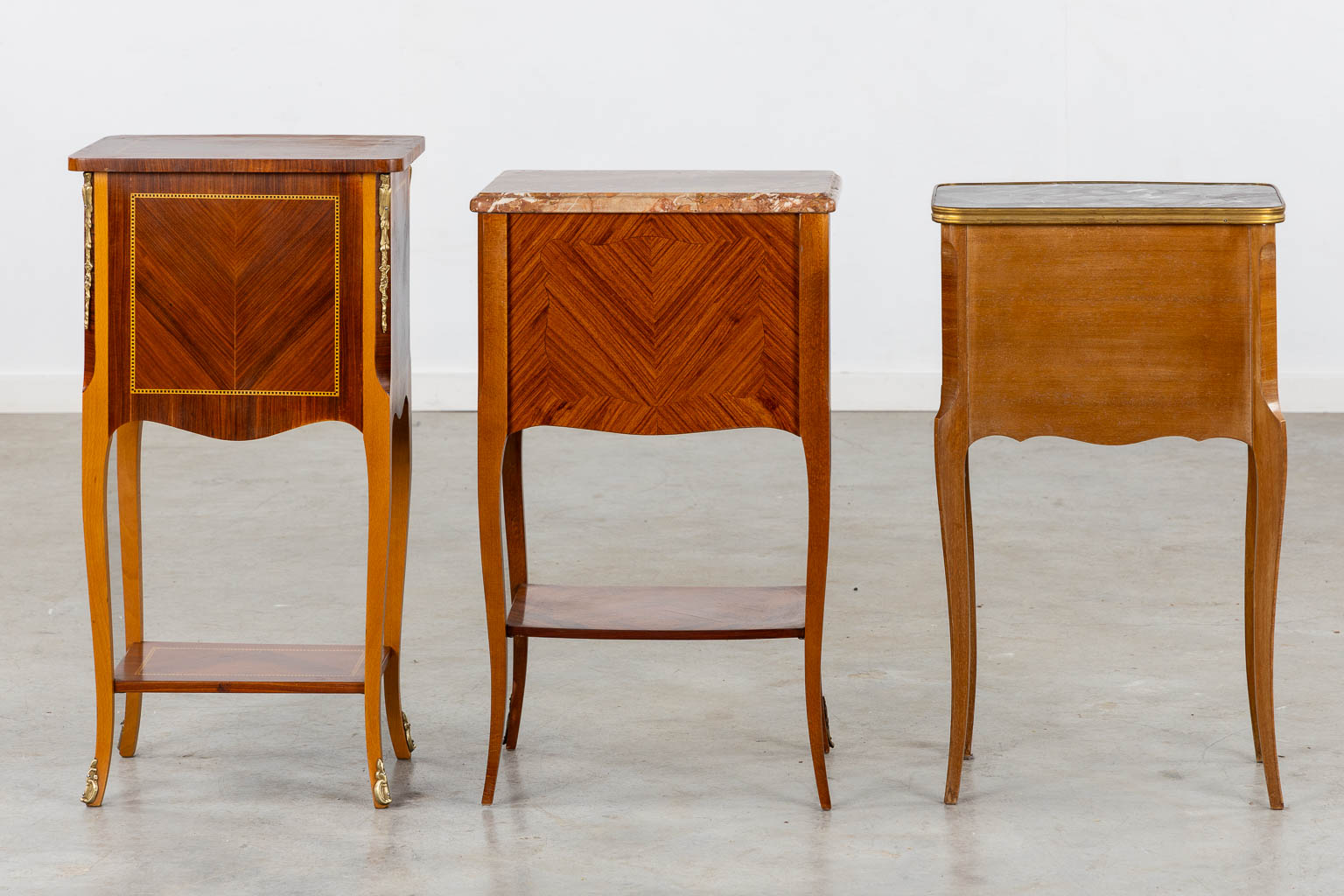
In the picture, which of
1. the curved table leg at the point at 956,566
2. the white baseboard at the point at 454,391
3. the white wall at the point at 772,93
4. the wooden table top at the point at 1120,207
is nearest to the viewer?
the wooden table top at the point at 1120,207

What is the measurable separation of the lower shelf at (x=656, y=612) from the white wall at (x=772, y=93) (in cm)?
351

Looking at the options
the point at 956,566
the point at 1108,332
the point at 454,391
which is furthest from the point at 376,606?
the point at 454,391

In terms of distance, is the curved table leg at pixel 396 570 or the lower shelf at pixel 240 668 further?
the curved table leg at pixel 396 570

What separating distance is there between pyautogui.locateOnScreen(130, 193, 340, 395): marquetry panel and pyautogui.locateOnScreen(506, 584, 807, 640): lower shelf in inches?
23.5

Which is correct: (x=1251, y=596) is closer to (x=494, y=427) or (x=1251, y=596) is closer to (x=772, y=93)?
(x=494, y=427)

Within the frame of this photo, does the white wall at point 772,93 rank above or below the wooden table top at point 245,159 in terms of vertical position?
above

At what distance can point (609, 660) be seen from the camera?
12.1 feet

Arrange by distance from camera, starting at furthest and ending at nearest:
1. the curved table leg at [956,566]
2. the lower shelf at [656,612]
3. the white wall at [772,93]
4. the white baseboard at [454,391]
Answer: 1. the white baseboard at [454,391]
2. the white wall at [772,93]
3. the lower shelf at [656,612]
4. the curved table leg at [956,566]

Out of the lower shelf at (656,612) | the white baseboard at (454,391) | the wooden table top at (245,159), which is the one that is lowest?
the white baseboard at (454,391)

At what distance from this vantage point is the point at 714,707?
11.1ft

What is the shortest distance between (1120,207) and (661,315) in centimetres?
79

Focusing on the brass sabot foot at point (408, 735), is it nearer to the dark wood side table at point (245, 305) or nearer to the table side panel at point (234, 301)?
the dark wood side table at point (245, 305)

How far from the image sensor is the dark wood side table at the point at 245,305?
2.73 meters

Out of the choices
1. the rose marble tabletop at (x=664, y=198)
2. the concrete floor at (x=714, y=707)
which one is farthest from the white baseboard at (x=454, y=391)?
the rose marble tabletop at (x=664, y=198)
